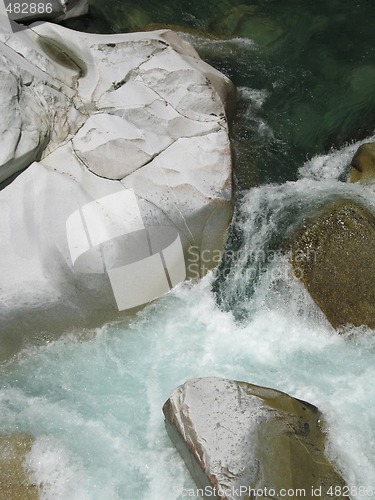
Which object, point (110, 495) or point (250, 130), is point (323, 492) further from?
point (250, 130)

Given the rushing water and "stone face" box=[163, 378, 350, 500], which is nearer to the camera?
"stone face" box=[163, 378, 350, 500]

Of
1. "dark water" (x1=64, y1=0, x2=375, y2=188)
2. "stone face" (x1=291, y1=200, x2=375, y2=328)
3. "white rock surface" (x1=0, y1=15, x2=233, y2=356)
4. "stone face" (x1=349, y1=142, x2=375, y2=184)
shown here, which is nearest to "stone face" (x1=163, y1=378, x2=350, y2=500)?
"stone face" (x1=291, y1=200, x2=375, y2=328)

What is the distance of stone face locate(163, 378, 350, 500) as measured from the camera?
184 inches

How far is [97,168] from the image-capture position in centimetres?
649

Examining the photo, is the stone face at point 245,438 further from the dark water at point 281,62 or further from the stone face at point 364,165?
the stone face at point 364,165

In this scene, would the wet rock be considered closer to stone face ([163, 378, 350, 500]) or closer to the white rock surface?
the white rock surface

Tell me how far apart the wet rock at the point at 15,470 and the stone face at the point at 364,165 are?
439 centimetres

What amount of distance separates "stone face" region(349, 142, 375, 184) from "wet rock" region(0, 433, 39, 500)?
4.39 m

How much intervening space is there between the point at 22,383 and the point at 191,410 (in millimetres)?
1766

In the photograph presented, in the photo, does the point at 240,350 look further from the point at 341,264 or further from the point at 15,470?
the point at 15,470

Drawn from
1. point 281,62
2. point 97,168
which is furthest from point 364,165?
point 97,168

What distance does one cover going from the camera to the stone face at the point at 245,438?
468cm

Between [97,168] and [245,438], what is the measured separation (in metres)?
3.14

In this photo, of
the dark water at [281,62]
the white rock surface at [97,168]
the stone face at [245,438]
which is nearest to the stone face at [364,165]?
the dark water at [281,62]
